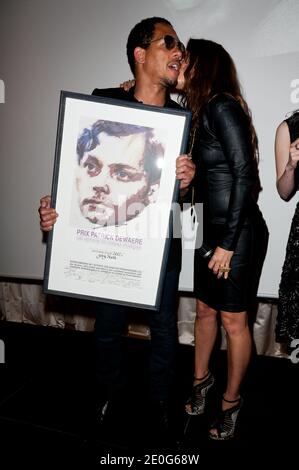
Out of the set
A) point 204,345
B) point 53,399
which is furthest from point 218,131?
point 53,399

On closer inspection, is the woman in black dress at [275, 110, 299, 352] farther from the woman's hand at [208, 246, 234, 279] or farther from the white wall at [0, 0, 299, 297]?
the white wall at [0, 0, 299, 297]

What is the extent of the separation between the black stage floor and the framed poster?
2.20ft

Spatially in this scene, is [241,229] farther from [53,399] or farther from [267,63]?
[53,399]

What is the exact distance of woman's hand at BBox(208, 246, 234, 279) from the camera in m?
1.46

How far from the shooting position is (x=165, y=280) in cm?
159

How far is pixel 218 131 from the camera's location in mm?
1395

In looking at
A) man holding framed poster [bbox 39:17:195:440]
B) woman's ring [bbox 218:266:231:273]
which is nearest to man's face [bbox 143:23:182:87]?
man holding framed poster [bbox 39:17:195:440]

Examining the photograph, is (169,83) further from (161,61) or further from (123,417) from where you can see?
(123,417)

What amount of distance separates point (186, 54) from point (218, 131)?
39cm

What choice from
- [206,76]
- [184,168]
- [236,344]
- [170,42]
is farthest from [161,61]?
[236,344]

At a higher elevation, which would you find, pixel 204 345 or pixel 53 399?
pixel 204 345

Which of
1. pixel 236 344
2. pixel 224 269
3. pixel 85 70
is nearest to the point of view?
pixel 224 269

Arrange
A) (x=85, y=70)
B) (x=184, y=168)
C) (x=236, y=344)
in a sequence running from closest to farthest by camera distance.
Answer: (x=184, y=168), (x=236, y=344), (x=85, y=70)

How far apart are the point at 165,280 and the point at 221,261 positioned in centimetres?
26
